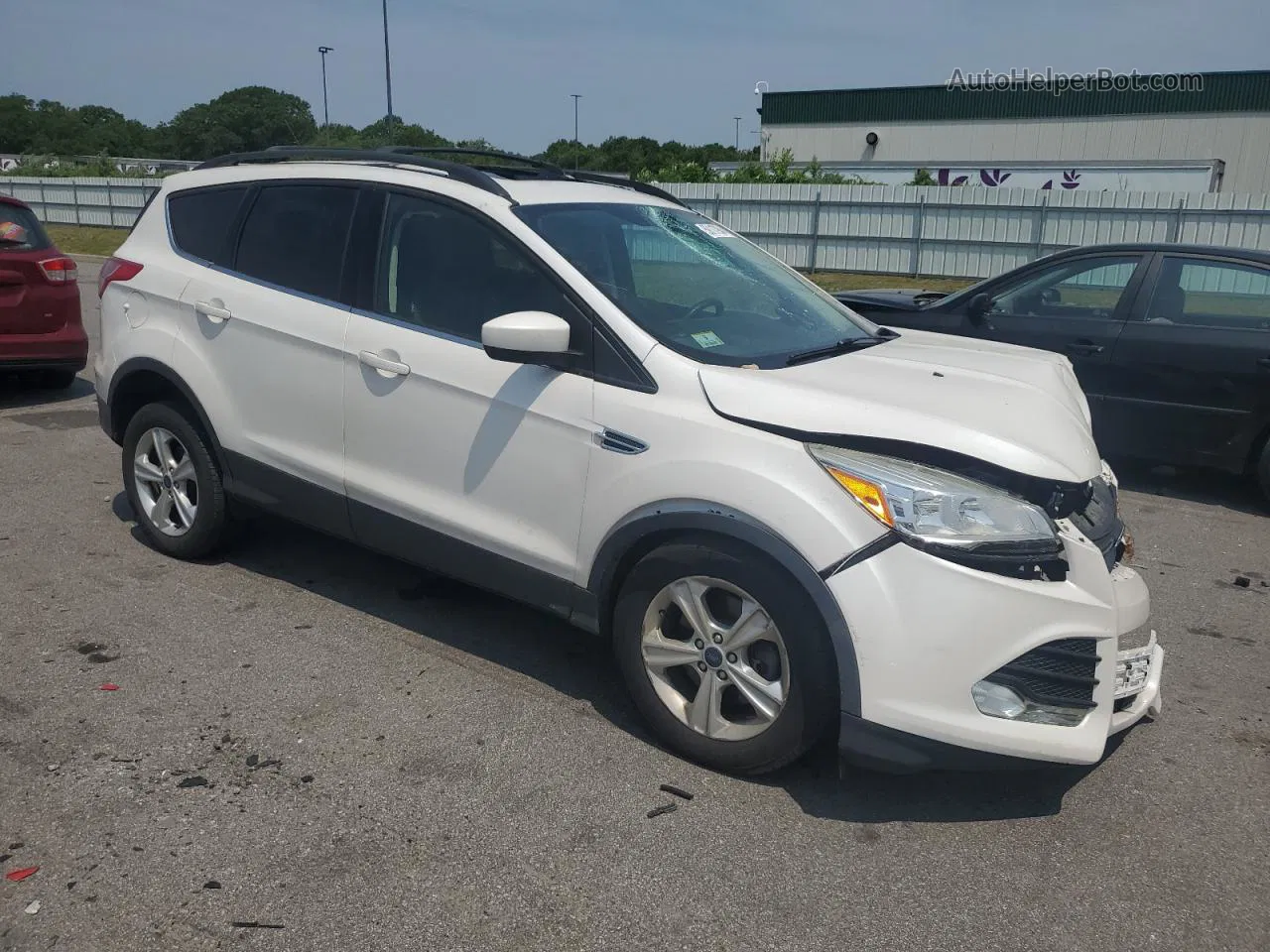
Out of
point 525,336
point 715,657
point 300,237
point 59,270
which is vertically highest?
point 300,237

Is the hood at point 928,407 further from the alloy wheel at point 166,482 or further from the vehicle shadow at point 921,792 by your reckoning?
the alloy wheel at point 166,482

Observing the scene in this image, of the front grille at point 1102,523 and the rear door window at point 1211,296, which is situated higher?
the rear door window at point 1211,296

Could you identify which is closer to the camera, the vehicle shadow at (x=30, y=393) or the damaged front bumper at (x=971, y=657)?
the damaged front bumper at (x=971, y=657)

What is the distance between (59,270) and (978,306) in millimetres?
6924

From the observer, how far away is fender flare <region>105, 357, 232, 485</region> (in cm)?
497

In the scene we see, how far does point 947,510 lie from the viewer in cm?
317

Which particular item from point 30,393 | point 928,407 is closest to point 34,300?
point 30,393

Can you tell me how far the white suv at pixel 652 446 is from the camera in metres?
3.18

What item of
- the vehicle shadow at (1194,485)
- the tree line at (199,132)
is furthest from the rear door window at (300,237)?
the tree line at (199,132)

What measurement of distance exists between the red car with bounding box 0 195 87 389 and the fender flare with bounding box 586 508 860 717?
6.57 meters

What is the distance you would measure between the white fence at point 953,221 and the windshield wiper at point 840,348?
55.5 ft

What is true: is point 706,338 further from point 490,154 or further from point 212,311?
point 212,311

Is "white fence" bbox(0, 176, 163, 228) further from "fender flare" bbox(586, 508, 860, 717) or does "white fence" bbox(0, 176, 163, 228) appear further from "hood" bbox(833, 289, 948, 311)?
"fender flare" bbox(586, 508, 860, 717)

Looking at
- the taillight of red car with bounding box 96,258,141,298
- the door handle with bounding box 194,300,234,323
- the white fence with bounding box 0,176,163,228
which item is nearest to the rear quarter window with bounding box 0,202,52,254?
the taillight of red car with bounding box 96,258,141,298
